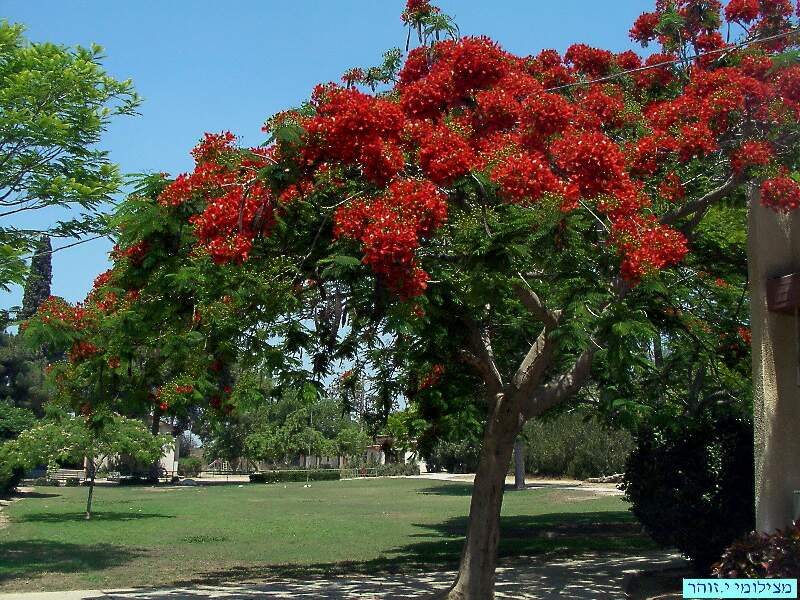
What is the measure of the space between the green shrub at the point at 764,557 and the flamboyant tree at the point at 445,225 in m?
2.27

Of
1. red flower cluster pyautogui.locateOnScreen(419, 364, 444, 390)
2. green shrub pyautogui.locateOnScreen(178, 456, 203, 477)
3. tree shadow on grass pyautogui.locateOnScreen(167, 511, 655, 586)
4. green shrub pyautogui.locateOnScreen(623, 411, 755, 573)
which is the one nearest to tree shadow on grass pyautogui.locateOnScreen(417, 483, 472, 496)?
tree shadow on grass pyautogui.locateOnScreen(167, 511, 655, 586)

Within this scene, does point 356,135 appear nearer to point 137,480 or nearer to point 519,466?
point 519,466

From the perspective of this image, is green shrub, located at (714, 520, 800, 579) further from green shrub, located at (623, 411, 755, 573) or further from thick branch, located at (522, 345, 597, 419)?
thick branch, located at (522, 345, 597, 419)

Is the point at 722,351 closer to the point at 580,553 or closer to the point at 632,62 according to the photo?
the point at 632,62

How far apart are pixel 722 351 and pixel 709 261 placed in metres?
1.39

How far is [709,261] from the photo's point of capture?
13172 millimetres

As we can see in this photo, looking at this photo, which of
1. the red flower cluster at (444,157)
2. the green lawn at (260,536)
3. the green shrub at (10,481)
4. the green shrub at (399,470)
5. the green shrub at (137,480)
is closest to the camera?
the red flower cluster at (444,157)

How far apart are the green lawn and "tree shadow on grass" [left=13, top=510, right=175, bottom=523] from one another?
33mm

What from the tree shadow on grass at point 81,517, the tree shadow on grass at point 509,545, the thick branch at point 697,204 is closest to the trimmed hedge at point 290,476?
the tree shadow on grass at point 81,517

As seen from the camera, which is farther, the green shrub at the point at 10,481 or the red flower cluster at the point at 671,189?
the green shrub at the point at 10,481

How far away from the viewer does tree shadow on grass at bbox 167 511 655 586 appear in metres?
15.5

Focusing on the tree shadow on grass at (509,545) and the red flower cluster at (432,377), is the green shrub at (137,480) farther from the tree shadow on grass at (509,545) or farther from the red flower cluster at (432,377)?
the red flower cluster at (432,377)

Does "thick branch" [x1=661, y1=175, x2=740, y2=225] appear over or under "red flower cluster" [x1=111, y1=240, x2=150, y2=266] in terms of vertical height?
over

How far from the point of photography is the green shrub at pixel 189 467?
72.2 meters
